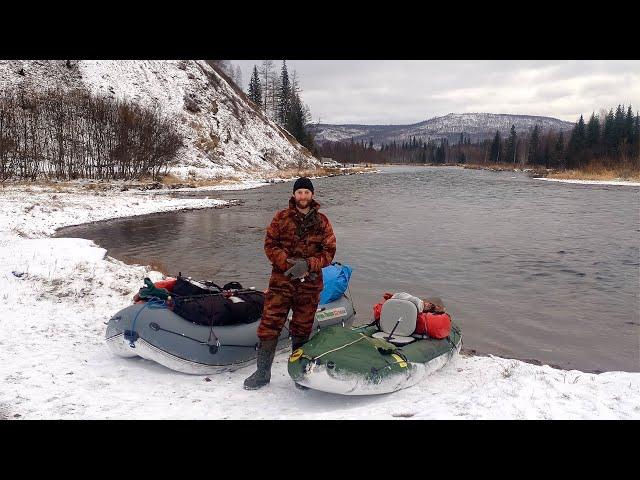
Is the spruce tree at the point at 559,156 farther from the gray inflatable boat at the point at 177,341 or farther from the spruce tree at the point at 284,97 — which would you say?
the gray inflatable boat at the point at 177,341

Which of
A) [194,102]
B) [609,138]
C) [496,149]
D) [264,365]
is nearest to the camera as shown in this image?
[264,365]

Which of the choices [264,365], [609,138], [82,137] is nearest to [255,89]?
[82,137]

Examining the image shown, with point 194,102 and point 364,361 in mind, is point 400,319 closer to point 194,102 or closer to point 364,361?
point 364,361

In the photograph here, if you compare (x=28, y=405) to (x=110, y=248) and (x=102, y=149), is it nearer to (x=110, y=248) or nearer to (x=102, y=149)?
(x=110, y=248)

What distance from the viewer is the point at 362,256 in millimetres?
14289

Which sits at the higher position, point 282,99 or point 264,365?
point 282,99

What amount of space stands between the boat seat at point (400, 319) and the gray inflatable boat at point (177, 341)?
1.80m

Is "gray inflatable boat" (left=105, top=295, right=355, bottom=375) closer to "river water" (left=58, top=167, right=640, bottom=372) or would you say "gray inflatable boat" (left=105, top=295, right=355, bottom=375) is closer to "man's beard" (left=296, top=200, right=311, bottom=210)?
"man's beard" (left=296, top=200, right=311, bottom=210)

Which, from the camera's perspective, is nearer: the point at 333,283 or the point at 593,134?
the point at 333,283

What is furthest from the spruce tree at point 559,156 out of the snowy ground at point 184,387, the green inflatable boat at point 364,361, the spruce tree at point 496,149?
the snowy ground at point 184,387

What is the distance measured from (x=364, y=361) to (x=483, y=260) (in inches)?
396

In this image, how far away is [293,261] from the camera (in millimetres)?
5078
